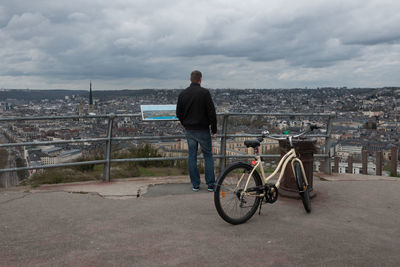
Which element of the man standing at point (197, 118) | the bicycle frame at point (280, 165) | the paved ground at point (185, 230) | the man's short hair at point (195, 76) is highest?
the man's short hair at point (195, 76)

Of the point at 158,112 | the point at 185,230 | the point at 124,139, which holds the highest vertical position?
the point at 158,112

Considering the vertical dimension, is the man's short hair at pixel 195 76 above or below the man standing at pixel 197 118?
above

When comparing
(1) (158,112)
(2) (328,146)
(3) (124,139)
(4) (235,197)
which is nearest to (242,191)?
(4) (235,197)

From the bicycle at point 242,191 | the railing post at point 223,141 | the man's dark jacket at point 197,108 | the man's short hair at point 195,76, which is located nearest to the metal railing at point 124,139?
the railing post at point 223,141

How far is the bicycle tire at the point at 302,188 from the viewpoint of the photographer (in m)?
5.38

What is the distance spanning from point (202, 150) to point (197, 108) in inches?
29.7

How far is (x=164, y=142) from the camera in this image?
8.37 metres

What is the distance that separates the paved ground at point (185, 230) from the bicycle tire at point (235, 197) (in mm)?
157

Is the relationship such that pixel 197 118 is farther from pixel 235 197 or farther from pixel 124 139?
pixel 235 197

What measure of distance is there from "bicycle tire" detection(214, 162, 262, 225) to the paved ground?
157mm

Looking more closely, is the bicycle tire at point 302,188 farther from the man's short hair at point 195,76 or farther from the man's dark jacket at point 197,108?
the man's short hair at point 195,76

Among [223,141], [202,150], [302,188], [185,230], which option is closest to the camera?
[185,230]

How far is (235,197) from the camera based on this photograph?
4.89 metres

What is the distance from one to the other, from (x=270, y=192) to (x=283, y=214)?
1.45ft
